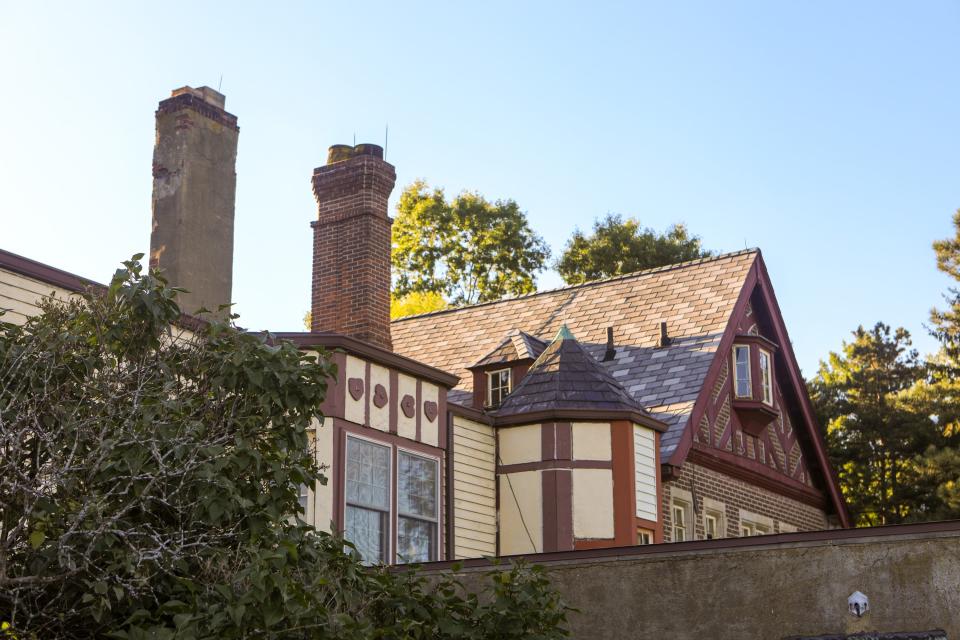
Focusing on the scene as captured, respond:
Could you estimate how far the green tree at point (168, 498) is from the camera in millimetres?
6723

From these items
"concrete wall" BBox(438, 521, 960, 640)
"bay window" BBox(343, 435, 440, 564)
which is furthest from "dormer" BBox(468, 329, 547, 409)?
"concrete wall" BBox(438, 521, 960, 640)

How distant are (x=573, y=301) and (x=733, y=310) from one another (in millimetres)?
3431

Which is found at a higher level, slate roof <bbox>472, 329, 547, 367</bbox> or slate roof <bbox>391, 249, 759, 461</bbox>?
slate roof <bbox>391, 249, 759, 461</bbox>

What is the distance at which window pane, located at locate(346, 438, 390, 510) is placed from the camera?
603 inches

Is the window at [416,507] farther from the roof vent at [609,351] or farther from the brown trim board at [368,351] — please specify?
the roof vent at [609,351]

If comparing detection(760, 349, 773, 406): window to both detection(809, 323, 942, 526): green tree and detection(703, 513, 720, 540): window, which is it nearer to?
detection(703, 513, 720, 540): window

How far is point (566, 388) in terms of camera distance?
1822 centimetres

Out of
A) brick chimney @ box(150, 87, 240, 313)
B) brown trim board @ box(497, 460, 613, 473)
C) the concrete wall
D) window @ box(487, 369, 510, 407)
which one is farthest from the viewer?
window @ box(487, 369, 510, 407)

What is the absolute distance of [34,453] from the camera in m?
7.24

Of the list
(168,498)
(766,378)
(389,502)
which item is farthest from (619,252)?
(168,498)

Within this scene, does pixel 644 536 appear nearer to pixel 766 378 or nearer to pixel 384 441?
pixel 384 441

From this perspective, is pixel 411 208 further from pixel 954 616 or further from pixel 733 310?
pixel 954 616

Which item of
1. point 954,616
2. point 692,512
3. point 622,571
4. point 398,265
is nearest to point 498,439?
point 692,512

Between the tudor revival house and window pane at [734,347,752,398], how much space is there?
1.0 inches
